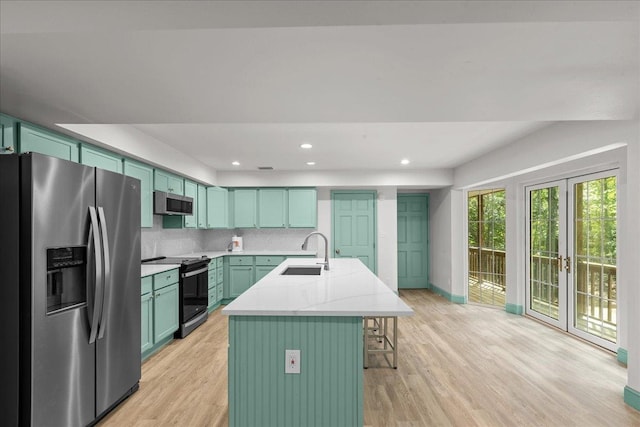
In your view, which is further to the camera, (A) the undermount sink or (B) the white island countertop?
(A) the undermount sink

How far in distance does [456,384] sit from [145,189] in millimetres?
3727

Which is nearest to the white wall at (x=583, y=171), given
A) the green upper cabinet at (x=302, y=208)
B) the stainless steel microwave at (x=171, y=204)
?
the green upper cabinet at (x=302, y=208)

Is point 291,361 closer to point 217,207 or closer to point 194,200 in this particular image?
point 194,200

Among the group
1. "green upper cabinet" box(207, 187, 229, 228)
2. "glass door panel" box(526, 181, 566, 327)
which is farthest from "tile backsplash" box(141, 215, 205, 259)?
"glass door panel" box(526, 181, 566, 327)

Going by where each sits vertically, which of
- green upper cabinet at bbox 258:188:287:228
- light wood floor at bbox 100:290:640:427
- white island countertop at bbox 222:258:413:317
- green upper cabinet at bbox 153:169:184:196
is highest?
green upper cabinet at bbox 153:169:184:196

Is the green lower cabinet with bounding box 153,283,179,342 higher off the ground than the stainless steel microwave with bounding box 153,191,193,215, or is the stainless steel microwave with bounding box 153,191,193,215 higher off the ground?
the stainless steel microwave with bounding box 153,191,193,215

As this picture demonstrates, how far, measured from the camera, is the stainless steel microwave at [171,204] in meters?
4.00

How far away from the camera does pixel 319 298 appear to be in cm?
213

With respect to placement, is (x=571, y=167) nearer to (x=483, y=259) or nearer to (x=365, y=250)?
(x=483, y=259)

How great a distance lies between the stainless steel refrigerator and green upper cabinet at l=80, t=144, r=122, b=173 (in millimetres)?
670

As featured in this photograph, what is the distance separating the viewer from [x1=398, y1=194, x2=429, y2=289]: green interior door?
714 cm

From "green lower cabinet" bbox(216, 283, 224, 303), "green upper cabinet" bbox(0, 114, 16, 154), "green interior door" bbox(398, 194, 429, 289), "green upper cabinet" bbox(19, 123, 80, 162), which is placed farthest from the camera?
"green interior door" bbox(398, 194, 429, 289)

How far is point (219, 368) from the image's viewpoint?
3.15 m

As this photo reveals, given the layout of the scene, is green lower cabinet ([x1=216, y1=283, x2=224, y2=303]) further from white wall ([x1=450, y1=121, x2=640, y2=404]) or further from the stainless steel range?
white wall ([x1=450, y1=121, x2=640, y2=404])
